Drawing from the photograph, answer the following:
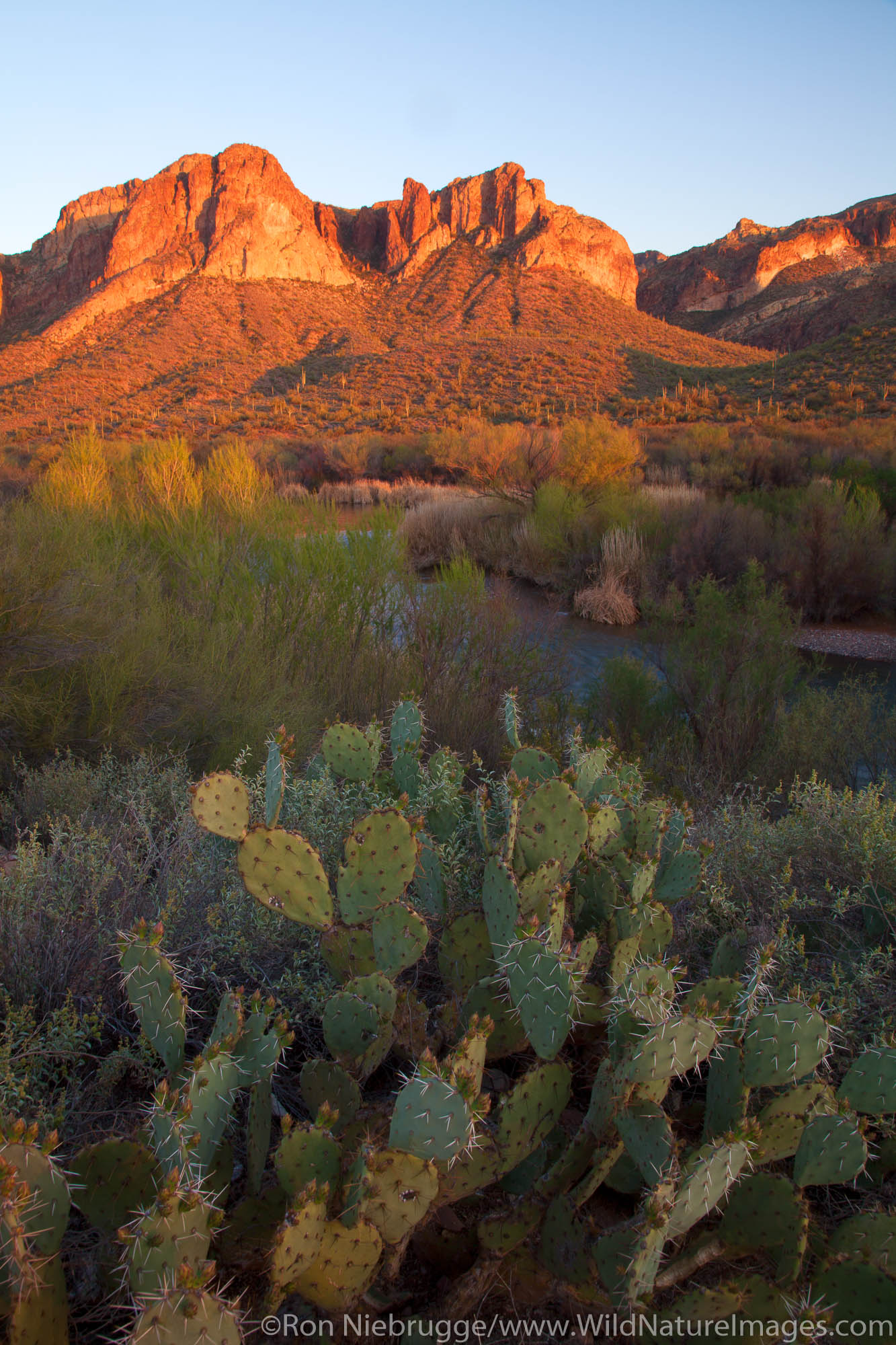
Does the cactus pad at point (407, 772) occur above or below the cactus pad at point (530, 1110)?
above

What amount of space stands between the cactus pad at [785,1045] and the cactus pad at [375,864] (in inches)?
36.7

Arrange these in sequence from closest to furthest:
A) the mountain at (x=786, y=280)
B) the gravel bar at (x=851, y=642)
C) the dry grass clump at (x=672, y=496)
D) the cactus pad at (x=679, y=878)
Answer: the cactus pad at (x=679, y=878)
the gravel bar at (x=851, y=642)
the dry grass clump at (x=672, y=496)
the mountain at (x=786, y=280)

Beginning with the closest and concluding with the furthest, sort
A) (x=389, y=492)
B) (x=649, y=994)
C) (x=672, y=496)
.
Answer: (x=649, y=994) < (x=672, y=496) < (x=389, y=492)

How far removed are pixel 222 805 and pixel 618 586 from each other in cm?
1200

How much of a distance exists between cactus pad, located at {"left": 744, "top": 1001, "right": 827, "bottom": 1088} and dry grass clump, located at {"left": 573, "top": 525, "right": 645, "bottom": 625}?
1206 centimetres

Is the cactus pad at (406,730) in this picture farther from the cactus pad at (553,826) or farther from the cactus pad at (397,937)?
the cactus pad at (397,937)

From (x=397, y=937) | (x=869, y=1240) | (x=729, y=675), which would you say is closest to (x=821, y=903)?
(x=869, y=1240)

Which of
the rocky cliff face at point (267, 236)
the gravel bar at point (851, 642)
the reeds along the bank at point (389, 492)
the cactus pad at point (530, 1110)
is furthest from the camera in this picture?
the rocky cliff face at point (267, 236)

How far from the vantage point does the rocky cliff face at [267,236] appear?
6022cm

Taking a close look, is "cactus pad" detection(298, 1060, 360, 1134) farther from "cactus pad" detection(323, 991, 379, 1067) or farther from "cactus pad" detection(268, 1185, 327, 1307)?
"cactus pad" detection(268, 1185, 327, 1307)

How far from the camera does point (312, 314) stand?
53.5 m

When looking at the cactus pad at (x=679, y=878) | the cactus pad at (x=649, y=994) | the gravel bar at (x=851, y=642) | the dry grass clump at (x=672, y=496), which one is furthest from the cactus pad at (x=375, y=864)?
the dry grass clump at (x=672, y=496)

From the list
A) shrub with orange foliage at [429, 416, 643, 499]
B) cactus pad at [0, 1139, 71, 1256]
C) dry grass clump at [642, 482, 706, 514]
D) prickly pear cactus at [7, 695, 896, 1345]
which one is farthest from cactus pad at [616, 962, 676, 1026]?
shrub with orange foliage at [429, 416, 643, 499]

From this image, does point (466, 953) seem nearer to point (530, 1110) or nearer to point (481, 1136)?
point (530, 1110)
